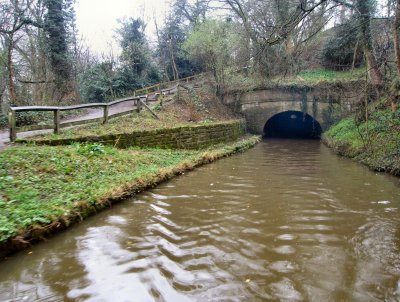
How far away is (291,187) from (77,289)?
520cm

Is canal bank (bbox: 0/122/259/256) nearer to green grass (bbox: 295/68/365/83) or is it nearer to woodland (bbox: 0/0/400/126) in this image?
woodland (bbox: 0/0/400/126)

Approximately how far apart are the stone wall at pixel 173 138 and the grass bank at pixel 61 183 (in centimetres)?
96

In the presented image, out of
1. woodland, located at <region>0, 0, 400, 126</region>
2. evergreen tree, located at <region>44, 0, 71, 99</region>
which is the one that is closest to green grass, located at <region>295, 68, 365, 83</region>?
woodland, located at <region>0, 0, 400, 126</region>

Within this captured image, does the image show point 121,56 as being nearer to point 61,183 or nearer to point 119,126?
point 119,126

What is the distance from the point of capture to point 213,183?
7.55 meters

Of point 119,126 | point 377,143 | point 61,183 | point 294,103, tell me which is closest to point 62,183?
point 61,183

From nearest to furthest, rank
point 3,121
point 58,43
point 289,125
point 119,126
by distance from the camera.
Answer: point 119,126, point 3,121, point 58,43, point 289,125

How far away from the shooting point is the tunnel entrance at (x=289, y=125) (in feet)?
80.0

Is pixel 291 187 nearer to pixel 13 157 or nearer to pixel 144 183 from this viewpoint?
pixel 144 183

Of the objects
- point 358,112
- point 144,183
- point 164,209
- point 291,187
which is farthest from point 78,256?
point 358,112

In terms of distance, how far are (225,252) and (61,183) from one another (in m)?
3.68

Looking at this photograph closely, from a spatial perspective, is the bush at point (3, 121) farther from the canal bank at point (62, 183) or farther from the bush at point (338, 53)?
the bush at point (338, 53)

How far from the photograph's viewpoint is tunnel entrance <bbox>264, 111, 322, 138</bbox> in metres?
24.4

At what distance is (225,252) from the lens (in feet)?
12.3
